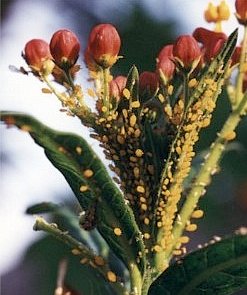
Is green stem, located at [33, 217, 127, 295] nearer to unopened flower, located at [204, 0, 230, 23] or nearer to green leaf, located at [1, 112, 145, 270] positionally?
green leaf, located at [1, 112, 145, 270]

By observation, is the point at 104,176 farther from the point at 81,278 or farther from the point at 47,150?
the point at 81,278

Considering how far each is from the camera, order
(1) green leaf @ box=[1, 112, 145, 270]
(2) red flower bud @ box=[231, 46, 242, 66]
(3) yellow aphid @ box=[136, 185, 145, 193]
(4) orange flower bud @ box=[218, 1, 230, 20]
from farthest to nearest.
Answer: (4) orange flower bud @ box=[218, 1, 230, 20], (2) red flower bud @ box=[231, 46, 242, 66], (3) yellow aphid @ box=[136, 185, 145, 193], (1) green leaf @ box=[1, 112, 145, 270]

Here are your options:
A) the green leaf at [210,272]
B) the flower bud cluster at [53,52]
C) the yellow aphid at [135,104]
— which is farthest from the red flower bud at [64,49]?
the green leaf at [210,272]

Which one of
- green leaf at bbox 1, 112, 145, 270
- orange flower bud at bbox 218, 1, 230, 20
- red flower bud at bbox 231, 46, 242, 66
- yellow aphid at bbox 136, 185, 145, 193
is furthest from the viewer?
orange flower bud at bbox 218, 1, 230, 20

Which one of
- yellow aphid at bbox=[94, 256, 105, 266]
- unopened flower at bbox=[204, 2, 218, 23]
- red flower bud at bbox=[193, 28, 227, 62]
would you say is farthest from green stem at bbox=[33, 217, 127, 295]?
unopened flower at bbox=[204, 2, 218, 23]

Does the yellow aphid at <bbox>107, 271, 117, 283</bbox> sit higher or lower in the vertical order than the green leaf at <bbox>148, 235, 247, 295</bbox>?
lower

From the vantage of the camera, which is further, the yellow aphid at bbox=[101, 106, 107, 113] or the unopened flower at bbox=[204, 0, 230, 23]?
the unopened flower at bbox=[204, 0, 230, 23]

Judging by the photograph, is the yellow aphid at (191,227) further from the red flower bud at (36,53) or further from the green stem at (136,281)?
the red flower bud at (36,53)

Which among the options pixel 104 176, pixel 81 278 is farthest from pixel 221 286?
pixel 81 278
